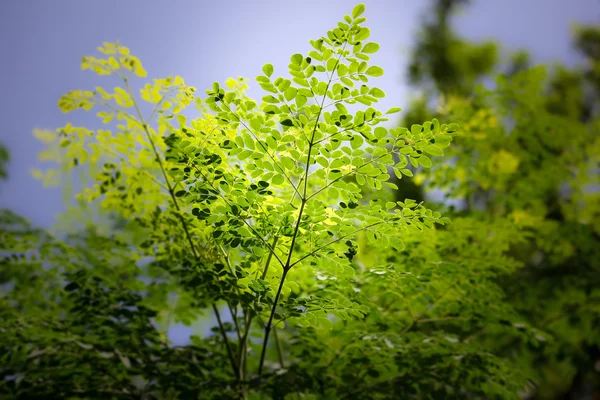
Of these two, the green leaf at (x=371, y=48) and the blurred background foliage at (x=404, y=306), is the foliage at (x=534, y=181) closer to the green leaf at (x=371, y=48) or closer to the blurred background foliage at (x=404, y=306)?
the blurred background foliage at (x=404, y=306)

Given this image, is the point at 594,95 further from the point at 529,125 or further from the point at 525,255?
the point at 529,125

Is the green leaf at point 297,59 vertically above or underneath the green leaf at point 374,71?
above

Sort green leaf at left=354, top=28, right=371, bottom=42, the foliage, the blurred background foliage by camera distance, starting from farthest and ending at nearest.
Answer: the foliage < the blurred background foliage < green leaf at left=354, top=28, right=371, bottom=42

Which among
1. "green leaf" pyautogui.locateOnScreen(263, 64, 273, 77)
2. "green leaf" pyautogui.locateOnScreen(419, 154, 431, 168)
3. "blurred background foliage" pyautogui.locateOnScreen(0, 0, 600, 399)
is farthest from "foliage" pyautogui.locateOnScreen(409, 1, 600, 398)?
"green leaf" pyautogui.locateOnScreen(263, 64, 273, 77)

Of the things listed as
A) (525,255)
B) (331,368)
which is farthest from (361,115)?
(525,255)

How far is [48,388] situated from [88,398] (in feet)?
0.72

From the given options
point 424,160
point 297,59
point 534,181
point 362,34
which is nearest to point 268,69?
point 297,59

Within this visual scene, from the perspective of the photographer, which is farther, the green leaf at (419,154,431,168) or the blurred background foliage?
the blurred background foliage

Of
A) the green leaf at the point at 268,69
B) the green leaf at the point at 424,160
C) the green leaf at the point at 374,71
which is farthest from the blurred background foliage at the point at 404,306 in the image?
the green leaf at the point at 268,69

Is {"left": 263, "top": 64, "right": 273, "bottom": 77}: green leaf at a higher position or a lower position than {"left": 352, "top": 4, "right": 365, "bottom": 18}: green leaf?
lower

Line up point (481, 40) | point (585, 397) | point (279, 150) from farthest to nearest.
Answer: point (481, 40), point (585, 397), point (279, 150)

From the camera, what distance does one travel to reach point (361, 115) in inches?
52.5

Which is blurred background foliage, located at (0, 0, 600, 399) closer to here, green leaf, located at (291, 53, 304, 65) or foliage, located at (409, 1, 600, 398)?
foliage, located at (409, 1, 600, 398)

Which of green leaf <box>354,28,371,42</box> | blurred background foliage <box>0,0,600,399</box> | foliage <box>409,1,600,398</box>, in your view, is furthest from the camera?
foliage <box>409,1,600,398</box>
